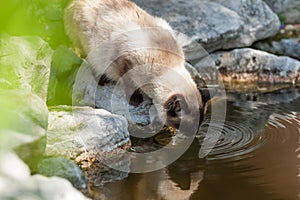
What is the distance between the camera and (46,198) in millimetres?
2889

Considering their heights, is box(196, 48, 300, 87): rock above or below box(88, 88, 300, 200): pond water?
below

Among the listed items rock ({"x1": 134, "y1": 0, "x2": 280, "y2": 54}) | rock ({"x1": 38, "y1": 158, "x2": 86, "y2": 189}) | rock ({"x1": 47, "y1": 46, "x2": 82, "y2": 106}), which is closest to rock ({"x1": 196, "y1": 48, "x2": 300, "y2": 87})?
rock ({"x1": 134, "y1": 0, "x2": 280, "y2": 54})

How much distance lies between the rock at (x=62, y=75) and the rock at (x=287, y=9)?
676cm

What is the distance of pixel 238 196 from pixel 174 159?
1010 mm

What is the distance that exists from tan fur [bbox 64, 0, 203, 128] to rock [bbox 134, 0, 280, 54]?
2.77m

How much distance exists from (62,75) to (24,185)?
10.7 feet

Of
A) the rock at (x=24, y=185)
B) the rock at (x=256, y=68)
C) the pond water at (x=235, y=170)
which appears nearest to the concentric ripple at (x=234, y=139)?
the pond water at (x=235, y=170)

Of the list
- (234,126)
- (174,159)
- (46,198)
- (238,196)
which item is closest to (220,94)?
(234,126)

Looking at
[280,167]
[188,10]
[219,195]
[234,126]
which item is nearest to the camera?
[219,195]

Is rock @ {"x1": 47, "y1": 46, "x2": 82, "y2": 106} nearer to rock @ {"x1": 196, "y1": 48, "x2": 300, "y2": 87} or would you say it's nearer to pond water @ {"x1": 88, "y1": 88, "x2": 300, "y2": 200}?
pond water @ {"x1": 88, "y1": 88, "x2": 300, "y2": 200}

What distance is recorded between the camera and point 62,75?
19.5 ft

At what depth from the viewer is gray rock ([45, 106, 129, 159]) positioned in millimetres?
4345

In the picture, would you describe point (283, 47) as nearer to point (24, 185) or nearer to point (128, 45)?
point (128, 45)

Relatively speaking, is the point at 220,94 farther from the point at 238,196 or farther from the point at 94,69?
the point at 238,196
